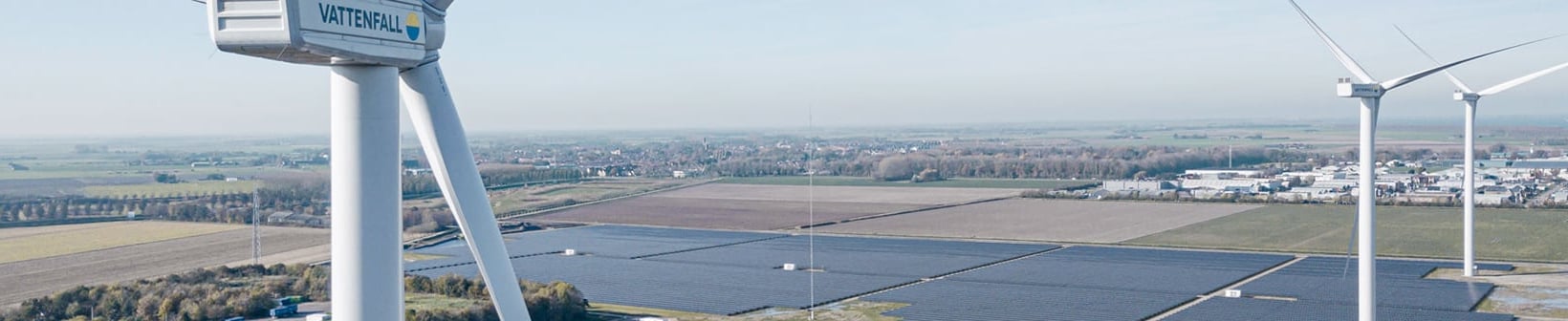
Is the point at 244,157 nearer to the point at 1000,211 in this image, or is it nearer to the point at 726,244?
the point at 726,244

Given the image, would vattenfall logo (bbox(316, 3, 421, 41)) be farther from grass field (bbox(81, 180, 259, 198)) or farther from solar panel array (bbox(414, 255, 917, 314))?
grass field (bbox(81, 180, 259, 198))

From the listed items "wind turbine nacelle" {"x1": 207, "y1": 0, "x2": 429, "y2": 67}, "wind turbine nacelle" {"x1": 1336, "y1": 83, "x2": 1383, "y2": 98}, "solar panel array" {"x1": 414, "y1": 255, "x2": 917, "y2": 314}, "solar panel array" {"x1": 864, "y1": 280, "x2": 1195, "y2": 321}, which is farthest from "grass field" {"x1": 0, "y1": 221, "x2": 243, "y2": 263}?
"wind turbine nacelle" {"x1": 1336, "y1": 83, "x2": 1383, "y2": 98}

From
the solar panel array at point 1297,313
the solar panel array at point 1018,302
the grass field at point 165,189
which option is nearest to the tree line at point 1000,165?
the grass field at point 165,189

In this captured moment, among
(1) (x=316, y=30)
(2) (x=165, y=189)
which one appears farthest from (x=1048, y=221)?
(1) (x=316, y=30)

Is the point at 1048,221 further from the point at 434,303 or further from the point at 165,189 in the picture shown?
the point at 165,189

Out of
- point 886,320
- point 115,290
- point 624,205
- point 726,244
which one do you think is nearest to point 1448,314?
point 886,320
